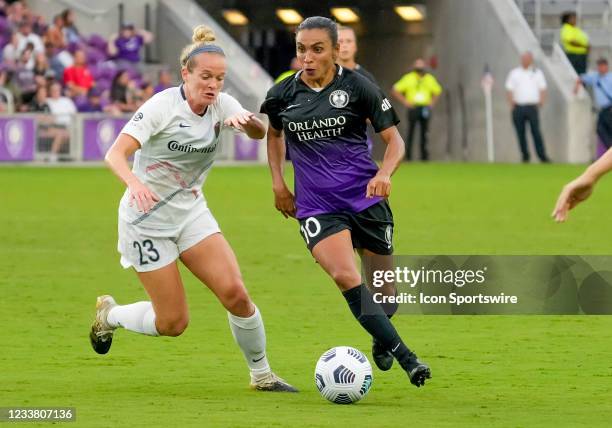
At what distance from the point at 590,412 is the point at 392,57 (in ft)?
111

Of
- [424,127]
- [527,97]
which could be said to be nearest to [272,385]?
[527,97]

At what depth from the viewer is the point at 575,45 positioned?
3688 cm

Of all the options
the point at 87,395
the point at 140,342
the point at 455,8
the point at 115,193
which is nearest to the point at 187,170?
the point at 87,395

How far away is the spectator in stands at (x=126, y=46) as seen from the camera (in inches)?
1372

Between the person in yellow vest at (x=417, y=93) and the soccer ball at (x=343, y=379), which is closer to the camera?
the soccer ball at (x=343, y=379)

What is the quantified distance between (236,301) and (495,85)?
29451mm

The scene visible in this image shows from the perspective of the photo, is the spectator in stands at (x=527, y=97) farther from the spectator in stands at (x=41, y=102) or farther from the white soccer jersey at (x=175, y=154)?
the white soccer jersey at (x=175, y=154)

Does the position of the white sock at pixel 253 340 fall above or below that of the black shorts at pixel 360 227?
below

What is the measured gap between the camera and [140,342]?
1119cm

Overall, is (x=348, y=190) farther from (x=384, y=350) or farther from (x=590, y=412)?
(x=590, y=412)

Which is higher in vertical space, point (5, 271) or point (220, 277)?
point (220, 277)

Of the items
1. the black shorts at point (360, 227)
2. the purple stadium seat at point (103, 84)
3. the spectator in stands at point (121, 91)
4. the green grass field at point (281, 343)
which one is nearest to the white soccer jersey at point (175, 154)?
the black shorts at point (360, 227)

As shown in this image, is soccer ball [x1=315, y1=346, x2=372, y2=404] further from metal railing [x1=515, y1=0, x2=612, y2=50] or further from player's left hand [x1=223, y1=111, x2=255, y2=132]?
metal railing [x1=515, y1=0, x2=612, y2=50]

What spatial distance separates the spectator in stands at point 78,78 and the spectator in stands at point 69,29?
3.70 feet
